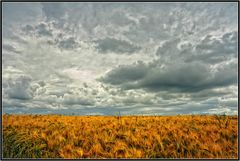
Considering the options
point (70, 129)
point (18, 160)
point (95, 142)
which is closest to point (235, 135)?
point (95, 142)

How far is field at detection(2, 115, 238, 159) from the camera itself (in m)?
7.64

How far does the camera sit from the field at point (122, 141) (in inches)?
301

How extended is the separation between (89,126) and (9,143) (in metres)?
2.62

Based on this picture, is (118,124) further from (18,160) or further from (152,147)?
(18,160)

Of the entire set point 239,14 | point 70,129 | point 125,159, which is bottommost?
point 125,159

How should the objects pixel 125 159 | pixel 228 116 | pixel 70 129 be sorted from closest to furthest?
pixel 125 159 → pixel 70 129 → pixel 228 116

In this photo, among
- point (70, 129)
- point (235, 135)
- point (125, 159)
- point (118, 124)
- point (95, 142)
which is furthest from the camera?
point (118, 124)

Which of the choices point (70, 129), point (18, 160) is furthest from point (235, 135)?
point (18, 160)

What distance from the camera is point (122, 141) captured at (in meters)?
8.41

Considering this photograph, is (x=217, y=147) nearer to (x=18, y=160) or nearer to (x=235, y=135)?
(x=235, y=135)

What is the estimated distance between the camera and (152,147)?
7.95 metres

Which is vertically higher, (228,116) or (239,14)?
(239,14)

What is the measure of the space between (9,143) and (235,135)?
6.33 metres

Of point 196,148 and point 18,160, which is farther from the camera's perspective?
point 196,148
